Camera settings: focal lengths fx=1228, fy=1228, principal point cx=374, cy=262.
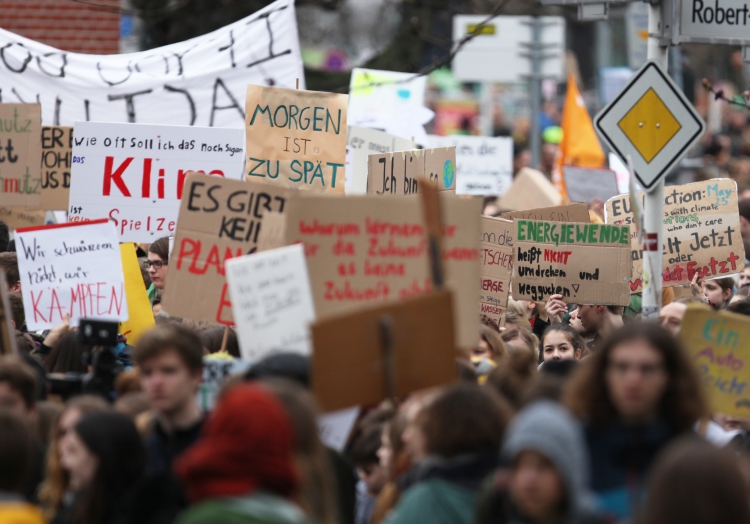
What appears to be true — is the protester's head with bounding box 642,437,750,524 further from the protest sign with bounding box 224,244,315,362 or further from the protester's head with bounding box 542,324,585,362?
the protester's head with bounding box 542,324,585,362

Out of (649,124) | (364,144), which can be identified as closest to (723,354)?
(649,124)

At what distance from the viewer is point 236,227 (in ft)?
19.7

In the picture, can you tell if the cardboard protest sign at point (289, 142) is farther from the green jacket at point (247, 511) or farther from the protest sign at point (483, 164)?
the protest sign at point (483, 164)

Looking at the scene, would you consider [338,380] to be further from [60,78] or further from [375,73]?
[375,73]

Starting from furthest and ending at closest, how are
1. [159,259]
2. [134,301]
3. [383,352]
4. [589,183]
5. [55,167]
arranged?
[589,183] < [55,167] < [159,259] < [134,301] < [383,352]

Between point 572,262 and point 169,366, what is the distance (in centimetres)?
422

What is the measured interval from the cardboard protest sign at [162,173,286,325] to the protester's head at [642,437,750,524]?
10.9ft

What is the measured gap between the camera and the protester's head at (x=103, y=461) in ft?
11.8

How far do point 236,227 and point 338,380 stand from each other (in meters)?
2.11

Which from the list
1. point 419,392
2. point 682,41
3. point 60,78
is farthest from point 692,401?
point 60,78

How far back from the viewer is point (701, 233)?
8.64 m

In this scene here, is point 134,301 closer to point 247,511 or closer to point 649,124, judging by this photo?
point 649,124

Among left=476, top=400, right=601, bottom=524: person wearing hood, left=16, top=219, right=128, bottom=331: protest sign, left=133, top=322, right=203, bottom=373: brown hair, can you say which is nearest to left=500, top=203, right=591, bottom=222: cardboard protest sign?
left=16, top=219, right=128, bottom=331: protest sign

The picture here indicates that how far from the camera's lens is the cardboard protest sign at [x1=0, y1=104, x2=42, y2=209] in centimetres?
898
